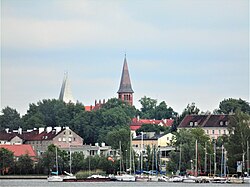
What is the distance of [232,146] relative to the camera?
127 m

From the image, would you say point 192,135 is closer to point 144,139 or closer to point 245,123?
point 245,123

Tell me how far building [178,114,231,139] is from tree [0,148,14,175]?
38.4 metres

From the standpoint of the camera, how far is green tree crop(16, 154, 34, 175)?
6043 inches

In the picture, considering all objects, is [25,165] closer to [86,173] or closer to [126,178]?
[86,173]

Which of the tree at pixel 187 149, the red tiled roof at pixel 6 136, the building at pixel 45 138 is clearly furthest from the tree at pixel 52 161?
the red tiled roof at pixel 6 136

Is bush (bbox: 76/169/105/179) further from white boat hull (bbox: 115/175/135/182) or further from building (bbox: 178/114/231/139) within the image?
building (bbox: 178/114/231/139)

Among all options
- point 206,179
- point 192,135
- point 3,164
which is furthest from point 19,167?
point 206,179

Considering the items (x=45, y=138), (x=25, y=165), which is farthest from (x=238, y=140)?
(x=45, y=138)

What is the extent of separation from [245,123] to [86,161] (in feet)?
107

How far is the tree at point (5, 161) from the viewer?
6043 inches

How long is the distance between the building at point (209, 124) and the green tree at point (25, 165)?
36.6m

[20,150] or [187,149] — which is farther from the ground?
[20,150]

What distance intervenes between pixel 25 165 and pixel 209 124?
139ft

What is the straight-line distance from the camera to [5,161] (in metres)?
154
